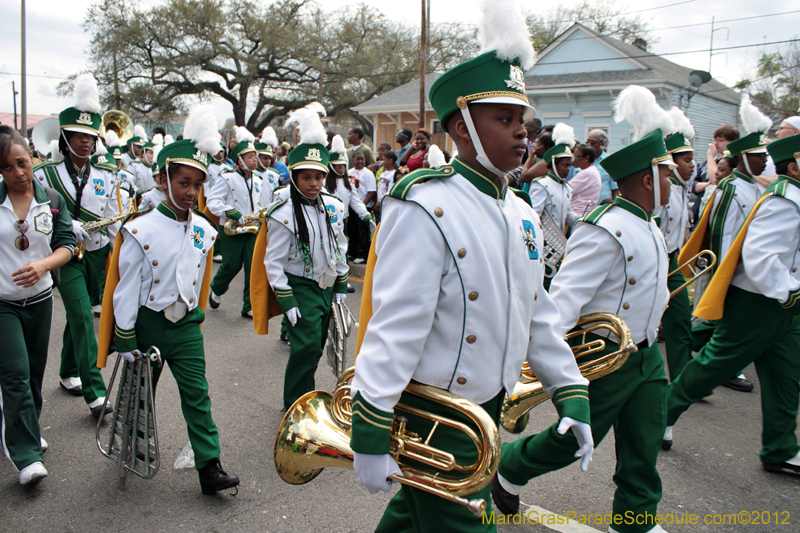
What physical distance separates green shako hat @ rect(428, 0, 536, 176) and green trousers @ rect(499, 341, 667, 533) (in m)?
1.54

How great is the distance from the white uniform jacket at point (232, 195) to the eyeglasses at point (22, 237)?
464 centimetres

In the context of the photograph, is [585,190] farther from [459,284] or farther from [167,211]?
[459,284]

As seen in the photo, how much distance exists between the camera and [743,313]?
163 inches

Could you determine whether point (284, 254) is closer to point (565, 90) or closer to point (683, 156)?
point (683, 156)

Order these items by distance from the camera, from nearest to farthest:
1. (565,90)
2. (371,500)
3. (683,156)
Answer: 1. (371,500)
2. (683,156)
3. (565,90)

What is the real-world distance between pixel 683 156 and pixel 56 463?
17.1 ft

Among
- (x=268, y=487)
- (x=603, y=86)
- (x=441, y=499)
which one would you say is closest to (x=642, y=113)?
(x=441, y=499)

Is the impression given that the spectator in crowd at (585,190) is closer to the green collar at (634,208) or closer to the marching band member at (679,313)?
the marching band member at (679,313)

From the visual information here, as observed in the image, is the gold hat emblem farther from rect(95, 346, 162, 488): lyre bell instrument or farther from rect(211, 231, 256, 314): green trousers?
rect(211, 231, 256, 314): green trousers

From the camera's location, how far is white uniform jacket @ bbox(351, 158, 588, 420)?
1910mm

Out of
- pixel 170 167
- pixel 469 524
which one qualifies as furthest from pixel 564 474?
pixel 170 167

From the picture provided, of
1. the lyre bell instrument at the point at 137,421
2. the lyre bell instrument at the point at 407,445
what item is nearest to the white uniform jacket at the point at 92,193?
the lyre bell instrument at the point at 137,421

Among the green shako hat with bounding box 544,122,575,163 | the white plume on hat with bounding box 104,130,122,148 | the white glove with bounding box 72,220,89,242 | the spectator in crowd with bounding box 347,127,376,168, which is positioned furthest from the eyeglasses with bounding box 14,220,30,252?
the spectator in crowd with bounding box 347,127,376,168

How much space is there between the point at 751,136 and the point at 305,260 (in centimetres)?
412
